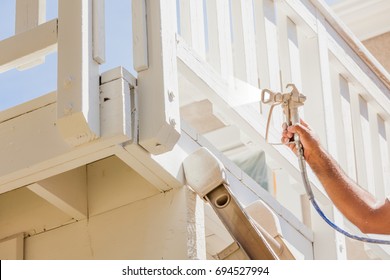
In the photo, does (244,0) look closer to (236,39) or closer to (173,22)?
(236,39)

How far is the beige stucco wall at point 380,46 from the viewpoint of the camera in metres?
6.04

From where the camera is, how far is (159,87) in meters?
2.57

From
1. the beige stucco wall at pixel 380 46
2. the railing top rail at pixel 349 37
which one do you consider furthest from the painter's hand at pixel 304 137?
the beige stucco wall at pixel 380 46

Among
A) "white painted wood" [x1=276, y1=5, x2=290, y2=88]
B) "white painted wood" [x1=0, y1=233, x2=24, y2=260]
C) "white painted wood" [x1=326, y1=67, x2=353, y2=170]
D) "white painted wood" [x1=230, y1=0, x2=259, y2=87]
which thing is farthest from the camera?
"white painted wood" [x1=326, y1=67, x2=353, y2=170]

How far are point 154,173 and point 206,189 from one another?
0.16 meters

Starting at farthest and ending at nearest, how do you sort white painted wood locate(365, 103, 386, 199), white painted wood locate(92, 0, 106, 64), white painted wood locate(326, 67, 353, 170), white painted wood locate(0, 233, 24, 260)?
white painted wood locate(365, 103, 386, 199) < white painted wood locate(326, 67, 353, 170) < white painted wood locate(0, 233, 24, 260) < white painted wood locate(92, 0, 106, 64)

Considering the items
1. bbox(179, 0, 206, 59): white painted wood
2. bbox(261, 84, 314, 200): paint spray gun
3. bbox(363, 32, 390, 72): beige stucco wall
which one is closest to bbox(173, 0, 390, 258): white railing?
bbox(179, 0, 206, 59): white painted wood

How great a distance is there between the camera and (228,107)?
9.96 feet

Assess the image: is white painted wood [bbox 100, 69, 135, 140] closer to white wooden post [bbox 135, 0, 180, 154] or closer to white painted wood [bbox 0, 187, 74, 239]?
white wooden post [bbox 135, 0, 180, 154]

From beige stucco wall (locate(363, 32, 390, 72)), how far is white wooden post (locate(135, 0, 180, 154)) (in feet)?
11.4

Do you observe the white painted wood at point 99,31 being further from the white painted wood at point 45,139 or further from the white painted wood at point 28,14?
the white painted wood at point 28,14

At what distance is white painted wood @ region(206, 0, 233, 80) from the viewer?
3086 millimetres
